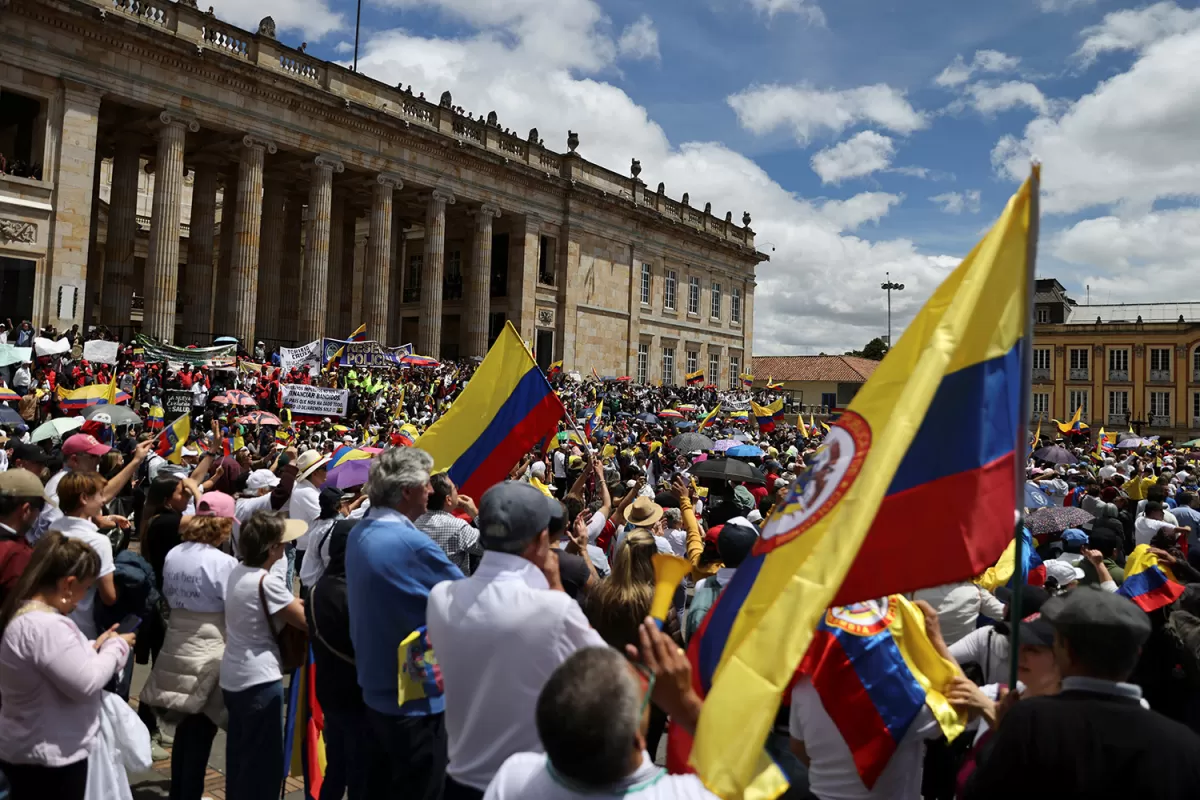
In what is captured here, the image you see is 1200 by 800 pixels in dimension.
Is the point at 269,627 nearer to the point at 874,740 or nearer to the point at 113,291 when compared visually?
the point at 874,740

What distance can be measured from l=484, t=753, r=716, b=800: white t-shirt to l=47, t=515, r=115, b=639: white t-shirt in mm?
3215

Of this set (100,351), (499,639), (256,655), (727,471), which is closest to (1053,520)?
(727,471)

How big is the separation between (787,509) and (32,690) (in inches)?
122

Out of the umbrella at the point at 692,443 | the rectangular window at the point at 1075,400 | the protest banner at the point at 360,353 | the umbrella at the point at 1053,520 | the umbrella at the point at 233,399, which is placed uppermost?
the rectangular window at the point at 1075,400

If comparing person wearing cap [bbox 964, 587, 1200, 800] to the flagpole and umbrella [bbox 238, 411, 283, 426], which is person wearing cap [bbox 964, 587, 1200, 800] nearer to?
the flagpole

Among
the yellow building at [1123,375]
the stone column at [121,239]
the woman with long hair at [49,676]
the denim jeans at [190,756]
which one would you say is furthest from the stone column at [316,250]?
the yellow building at [1123,375]

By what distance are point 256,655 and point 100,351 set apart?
55.7 ft

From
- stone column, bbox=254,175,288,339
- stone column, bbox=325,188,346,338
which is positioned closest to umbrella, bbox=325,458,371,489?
stone column, bbox=254,175,288,339

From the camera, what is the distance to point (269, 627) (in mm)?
4379

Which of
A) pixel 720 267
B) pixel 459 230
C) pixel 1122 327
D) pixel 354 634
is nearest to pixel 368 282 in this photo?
pixel 459 230

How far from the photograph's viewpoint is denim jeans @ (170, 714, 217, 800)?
457 cm

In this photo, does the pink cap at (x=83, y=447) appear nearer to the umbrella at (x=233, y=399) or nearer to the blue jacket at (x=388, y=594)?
the blue jacket at (x=388, y=594)

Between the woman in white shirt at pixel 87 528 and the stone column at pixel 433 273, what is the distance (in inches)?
1176

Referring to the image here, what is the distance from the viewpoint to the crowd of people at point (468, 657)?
224 cm
